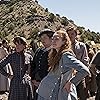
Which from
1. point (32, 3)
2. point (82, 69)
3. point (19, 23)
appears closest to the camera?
point (82, 69)

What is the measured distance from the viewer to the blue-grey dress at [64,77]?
216 inches

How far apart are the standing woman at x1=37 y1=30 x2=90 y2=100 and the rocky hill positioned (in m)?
65.6

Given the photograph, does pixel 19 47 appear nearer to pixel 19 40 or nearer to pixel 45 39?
pixel 19 40

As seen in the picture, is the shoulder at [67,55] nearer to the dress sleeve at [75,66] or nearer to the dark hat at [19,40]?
the dress sleeve at [75,66]

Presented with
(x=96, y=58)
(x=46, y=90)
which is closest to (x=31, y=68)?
(x=96, y=58)

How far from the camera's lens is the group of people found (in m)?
5.53

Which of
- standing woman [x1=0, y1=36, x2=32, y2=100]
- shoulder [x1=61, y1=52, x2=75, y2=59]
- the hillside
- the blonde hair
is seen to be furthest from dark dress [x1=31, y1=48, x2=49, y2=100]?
the hillside

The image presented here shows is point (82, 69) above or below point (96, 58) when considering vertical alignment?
below

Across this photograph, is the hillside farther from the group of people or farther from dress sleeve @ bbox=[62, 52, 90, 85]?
dress sleeve @ bbox=[62, 52, 90, 85]

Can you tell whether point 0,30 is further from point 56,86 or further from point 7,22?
point 56,86

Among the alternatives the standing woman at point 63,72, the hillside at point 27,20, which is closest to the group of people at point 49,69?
the standing woman at point 63,72

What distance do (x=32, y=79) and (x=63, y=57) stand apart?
6.13 ft

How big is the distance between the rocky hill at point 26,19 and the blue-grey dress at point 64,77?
65.6 m

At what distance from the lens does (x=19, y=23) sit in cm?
8556
